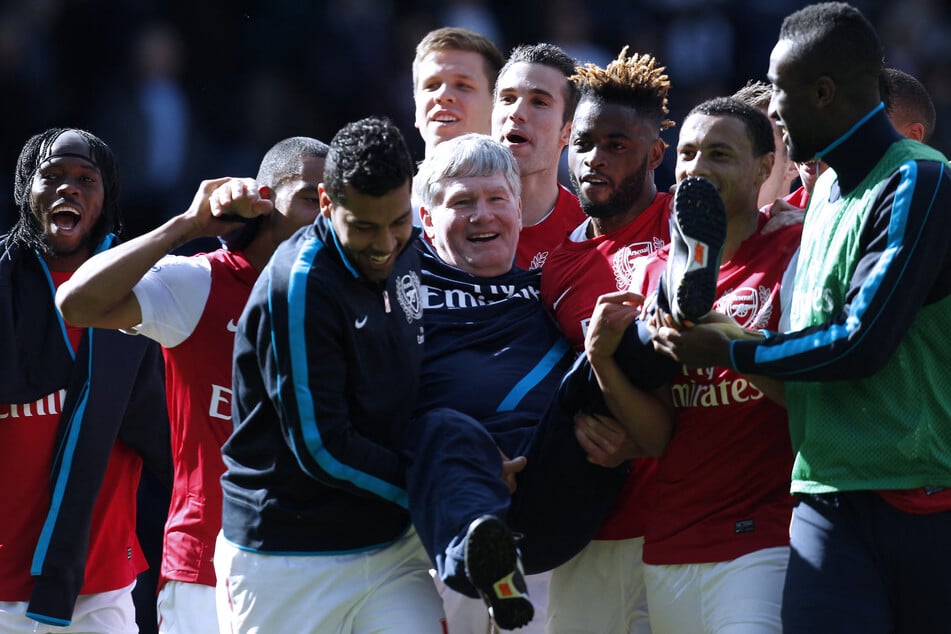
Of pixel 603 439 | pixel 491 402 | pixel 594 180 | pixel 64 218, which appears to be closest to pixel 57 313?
pixel 64 218

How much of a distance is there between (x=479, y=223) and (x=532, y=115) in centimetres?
123

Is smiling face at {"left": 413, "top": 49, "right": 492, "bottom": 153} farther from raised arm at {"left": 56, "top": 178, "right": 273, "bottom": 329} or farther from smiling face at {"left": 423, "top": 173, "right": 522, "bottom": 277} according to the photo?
raised arm at {"left": 56, "top": 178, "right": 273, "bottom": 329}

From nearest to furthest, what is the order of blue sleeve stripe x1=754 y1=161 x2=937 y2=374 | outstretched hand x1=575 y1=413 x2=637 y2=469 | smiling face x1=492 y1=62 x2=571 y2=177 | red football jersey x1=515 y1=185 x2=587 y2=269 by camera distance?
blue sleeve stripe x1=754 y1=161 x2=937 y2=374
outstretched hand x1=575 y1=413 x2=637 y2=469
red football jersey x1=515 y1=185 x2=587 y2=269
smiling face x1=492 y1=62 x2=571 y2=177

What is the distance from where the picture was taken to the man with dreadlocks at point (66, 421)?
16.4 ft

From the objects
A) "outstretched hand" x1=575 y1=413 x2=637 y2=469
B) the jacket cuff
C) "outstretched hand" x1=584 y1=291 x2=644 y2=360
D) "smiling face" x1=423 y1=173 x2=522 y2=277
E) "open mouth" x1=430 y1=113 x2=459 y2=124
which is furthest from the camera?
"open mouth" x1=430 y1=113 x2=459 y2=124

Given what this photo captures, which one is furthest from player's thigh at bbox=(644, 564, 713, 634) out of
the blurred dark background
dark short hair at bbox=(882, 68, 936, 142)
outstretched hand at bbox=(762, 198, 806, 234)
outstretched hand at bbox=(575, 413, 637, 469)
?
the blurred dark background

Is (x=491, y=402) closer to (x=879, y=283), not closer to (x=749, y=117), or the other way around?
(x=749, y=117)

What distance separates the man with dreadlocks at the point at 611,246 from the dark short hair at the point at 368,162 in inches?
37.8

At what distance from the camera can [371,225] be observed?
12.5 ft

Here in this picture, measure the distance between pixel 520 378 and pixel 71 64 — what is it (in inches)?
272

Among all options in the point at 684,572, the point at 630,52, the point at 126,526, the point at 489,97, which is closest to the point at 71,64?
the point at 630,52

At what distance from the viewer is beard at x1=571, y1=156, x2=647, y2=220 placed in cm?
472

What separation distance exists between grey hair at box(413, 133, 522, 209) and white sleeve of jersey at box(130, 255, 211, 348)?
778mm

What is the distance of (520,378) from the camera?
4383 millimetres
